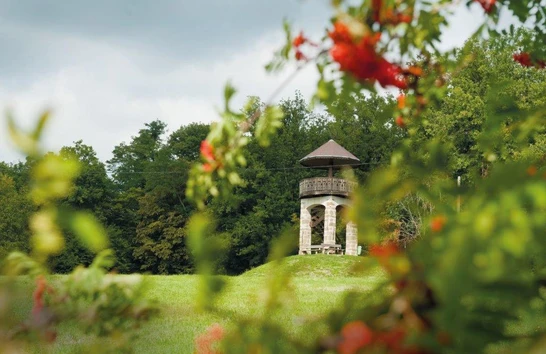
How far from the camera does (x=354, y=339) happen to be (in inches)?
34.1

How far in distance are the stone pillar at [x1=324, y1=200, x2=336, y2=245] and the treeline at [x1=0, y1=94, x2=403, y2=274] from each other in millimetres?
6361

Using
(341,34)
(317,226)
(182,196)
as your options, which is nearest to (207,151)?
(341,34)

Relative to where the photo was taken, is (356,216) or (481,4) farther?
(481,4)

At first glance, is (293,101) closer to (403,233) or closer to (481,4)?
(403,233)

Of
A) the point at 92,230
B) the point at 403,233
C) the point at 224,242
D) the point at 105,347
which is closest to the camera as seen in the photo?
the point at 92,230

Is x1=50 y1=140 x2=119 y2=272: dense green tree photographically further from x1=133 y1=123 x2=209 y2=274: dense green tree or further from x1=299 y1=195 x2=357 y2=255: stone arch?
x1=299 y1=195 x2=357 y2=255: stone arch

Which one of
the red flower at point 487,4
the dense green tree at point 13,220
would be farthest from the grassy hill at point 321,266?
the red flower at point 487,4

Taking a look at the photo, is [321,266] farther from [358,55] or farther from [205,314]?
[358,55]

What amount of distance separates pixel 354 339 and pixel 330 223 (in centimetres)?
2514

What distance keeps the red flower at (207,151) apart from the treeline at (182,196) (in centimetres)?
2978

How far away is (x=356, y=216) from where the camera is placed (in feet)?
3.13

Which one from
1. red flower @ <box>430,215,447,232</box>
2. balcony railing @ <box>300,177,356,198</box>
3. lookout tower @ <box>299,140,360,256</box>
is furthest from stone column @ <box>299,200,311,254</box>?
red flower @ <box>430,215,447,232</box>

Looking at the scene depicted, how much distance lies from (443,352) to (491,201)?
0.66 ft

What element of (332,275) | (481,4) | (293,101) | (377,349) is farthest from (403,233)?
(377,349)
